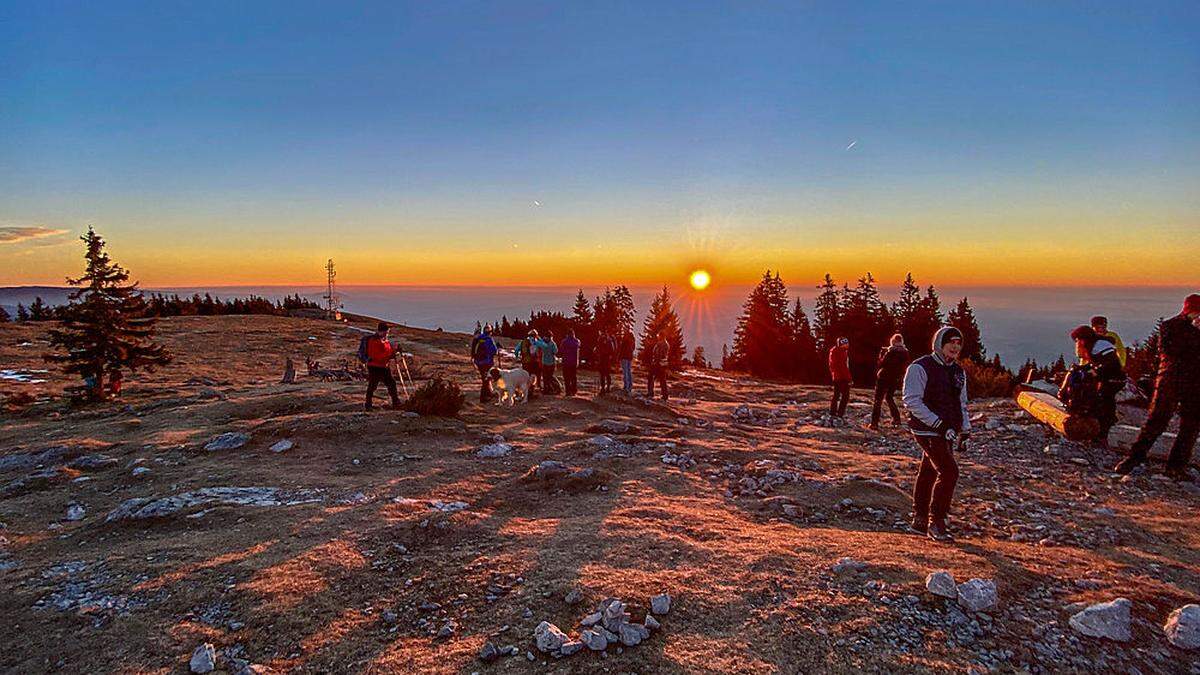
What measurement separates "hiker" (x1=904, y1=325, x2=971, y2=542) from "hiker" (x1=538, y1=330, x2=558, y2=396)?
1155cm

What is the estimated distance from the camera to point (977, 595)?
4.29 m

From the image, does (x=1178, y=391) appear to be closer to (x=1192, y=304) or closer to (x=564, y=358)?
(x=1192, y=304)

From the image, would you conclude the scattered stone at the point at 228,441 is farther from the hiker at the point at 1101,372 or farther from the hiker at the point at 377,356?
the hiker at the point at 1101,372

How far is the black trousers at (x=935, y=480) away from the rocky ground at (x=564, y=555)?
378 mm

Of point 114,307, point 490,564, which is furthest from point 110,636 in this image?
point 114,307

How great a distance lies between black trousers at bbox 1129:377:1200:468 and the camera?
25.5 feet

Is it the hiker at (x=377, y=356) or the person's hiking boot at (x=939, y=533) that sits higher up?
the hiker at (x=377, y=356)

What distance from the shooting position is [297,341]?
34.0 metres

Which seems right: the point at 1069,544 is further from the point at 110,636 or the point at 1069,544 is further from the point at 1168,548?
the point at 110,636

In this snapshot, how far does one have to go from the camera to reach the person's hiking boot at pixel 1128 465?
27.3 ft

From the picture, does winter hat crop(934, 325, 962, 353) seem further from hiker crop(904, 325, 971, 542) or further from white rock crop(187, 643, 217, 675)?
white rock crop(187, 643, 217, 675)

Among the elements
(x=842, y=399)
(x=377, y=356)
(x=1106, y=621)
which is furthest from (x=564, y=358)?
(x=1106, y=621)

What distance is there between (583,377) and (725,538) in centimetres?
1916

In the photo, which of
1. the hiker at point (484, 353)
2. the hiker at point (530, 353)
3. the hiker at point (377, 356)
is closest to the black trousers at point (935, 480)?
the hiker at point (377, 356)
